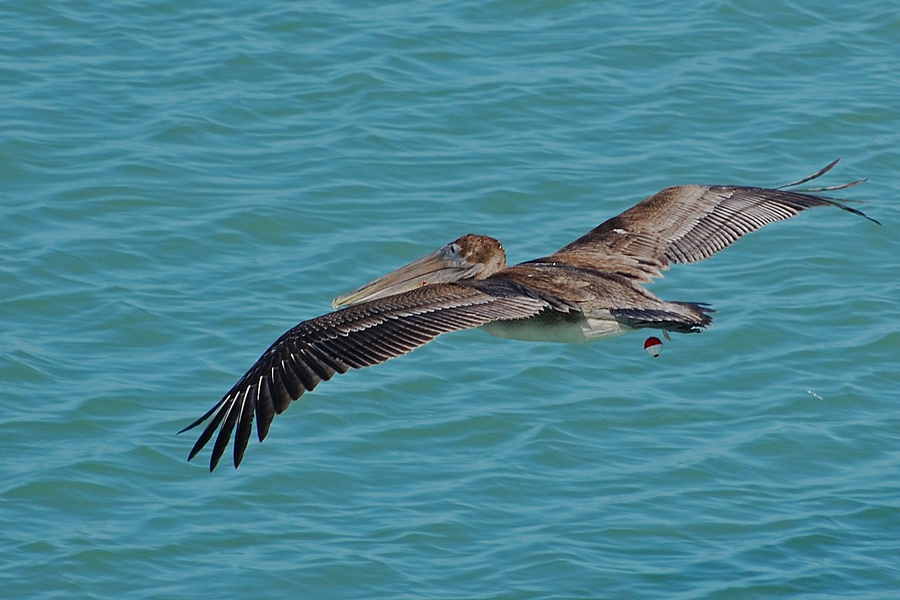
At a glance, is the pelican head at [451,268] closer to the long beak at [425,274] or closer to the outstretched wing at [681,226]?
the long beak at [425,274]

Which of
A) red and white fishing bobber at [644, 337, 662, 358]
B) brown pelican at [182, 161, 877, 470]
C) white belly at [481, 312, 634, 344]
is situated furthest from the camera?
red and white fishing bobber at [644, 337, 662, 358]

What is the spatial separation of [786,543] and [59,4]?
8.66 m

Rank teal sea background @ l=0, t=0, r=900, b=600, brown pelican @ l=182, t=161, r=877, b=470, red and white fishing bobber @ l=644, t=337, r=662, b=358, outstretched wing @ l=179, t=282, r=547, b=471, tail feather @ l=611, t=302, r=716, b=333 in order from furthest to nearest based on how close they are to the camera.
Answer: teal sea background @ l=0, t=0, r=900, b=600 → red and white fishing bobber @ l=644, t=337, r=662, b=358 → tail feather @ l=611, t=302, r=716, b=333 → brown pelican @ l=182, t=161, r=877, b=470 → outstretched wing @ l=179, t=282, r=547, b=471

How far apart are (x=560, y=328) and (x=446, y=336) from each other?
8.35 feet

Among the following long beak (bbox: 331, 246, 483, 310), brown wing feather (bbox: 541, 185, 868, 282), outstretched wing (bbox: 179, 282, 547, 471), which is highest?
brown wing feather (bbox: 541, 185, 868, 282)

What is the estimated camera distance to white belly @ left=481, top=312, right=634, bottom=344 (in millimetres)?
6984

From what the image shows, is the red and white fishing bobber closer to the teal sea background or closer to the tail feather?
the tail feather

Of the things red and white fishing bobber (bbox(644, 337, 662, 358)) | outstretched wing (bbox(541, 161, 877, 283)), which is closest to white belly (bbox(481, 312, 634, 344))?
red and white fishing bobber (bbox(644, 337, 662, 358))

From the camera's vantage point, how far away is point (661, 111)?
12.0 metres

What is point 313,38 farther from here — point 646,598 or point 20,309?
point 646,598

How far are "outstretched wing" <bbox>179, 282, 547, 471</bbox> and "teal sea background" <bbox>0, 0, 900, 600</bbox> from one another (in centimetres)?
150

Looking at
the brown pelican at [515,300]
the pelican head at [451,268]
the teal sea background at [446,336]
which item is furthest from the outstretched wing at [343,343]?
the teal sea background at [446,336]

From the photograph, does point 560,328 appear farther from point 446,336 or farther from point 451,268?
point 446,336

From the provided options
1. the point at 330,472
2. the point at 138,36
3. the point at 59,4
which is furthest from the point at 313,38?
the point at 330,472
